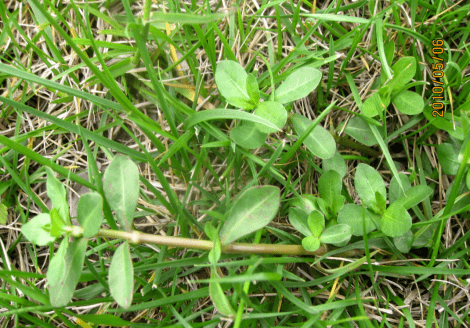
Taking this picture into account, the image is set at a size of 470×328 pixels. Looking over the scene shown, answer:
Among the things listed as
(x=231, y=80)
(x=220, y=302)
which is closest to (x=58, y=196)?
(x=220, y=302)

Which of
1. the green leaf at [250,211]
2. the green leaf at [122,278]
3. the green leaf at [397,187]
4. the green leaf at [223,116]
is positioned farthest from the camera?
the green leaf at [397,187]

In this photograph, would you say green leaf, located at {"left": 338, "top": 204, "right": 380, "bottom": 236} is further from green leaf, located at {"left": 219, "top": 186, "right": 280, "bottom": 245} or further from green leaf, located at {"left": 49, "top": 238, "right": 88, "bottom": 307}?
green leaf, located at {"left": 49, "top": 238, "right": 88, "bottom": 307}

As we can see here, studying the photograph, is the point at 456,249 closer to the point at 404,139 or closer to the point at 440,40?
the point at 404,139

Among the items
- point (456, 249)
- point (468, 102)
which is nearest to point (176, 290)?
point (456, 249)

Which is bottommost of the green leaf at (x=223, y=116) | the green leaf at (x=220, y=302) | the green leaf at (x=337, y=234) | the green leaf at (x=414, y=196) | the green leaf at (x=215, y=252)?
the green leaf at (x=337, y=234)

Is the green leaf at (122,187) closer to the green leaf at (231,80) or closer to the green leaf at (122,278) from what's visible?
the green leaf at (122,278)

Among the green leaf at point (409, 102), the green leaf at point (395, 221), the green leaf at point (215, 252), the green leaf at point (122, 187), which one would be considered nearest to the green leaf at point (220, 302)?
the green leaf at point (215, 252)

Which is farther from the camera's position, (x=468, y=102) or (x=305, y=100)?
(x=305, y=100)
